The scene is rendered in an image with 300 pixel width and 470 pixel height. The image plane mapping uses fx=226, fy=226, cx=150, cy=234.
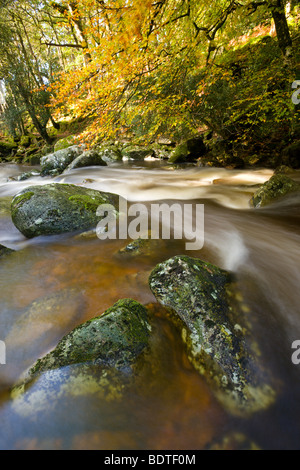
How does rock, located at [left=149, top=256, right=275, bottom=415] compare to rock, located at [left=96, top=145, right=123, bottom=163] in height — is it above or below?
below

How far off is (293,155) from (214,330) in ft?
29.4

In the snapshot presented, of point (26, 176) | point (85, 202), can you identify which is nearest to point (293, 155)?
point (85, 202)

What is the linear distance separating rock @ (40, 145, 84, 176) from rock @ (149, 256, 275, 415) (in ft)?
39.7

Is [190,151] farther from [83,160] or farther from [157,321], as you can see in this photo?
[157,321]

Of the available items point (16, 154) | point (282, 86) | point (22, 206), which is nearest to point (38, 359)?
point (22, 206)

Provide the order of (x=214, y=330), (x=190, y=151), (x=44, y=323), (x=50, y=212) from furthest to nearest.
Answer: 1. (x=190, y=151)
2. (x=50, y=212)
3. (x=44, y=323)
4. (x=214, y=330)

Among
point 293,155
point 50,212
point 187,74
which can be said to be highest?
point 187,74

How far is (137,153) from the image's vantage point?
1572 centimetres

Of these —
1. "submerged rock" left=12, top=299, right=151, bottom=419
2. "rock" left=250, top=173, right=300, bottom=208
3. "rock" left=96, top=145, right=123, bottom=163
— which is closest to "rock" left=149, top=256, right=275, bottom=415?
"submerged rock" left=12, top=299, right=151, bottom=419

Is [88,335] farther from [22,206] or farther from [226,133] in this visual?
[226,133]

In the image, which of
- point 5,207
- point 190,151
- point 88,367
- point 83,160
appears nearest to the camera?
point 88,367

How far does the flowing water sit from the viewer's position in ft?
5.09

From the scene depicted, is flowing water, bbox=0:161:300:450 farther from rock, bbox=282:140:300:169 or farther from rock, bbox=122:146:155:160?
rock, bbox=122:146:155:160

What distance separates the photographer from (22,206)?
4492 mm
